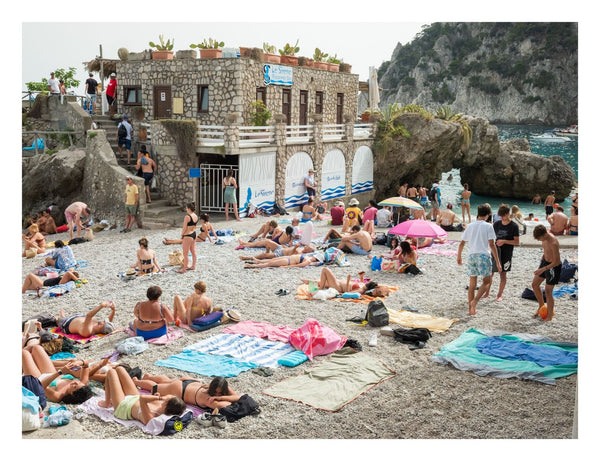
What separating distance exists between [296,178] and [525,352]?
16.3m

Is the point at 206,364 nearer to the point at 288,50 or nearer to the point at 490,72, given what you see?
the point at 288,50

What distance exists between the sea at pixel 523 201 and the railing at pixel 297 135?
13.3m

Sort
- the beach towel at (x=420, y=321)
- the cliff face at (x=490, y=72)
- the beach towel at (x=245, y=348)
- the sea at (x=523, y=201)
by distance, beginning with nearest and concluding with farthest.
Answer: the beach towel at (x=245, y=348) → the beach towel at (x=420, y=321) → the sea at (x=523, y=201) → the cliff face at (x=490, y=72)

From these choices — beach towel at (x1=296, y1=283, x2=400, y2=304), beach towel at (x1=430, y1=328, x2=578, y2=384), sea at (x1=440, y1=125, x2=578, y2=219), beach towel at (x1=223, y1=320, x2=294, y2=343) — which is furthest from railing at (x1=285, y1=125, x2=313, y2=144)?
beach towel at (x1=430, y1=328, x2=578, y2=384)

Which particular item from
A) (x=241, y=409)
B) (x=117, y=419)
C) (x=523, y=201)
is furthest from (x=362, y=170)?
(x=117, y=419)

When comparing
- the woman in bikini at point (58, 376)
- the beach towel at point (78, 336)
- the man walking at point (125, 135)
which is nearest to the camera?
the woman in bikini at point (58, 376)

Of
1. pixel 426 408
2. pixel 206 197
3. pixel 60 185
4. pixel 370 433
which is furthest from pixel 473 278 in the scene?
pixel 60 185

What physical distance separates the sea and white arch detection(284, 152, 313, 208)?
1349 centimetres

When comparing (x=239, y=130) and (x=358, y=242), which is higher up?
(x=239, y=130)

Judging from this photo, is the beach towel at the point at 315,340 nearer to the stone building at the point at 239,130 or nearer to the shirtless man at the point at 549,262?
the shirtless man at the point at 549,262

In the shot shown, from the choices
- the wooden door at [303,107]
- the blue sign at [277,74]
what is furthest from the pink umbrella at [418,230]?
the wooden door at [303,107]

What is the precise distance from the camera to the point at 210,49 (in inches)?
895

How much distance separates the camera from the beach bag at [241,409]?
674 centimetres

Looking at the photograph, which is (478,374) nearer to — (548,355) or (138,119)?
(548,355)
